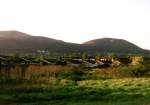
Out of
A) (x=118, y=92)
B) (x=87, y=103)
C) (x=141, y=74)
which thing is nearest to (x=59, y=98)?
(x=87, y=103)

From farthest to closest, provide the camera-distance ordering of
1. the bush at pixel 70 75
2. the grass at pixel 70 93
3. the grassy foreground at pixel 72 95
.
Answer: the bush at pixel 70 75, the grass at pixel 70 93, the grassy foreground at pixel 72 95

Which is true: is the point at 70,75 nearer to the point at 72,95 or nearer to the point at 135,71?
the point at 135,71

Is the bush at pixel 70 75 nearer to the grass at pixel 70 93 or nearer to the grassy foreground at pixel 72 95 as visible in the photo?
the grass at pixel 70 93

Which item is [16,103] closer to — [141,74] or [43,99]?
[43,99]

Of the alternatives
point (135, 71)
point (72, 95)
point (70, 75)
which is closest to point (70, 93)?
point (72, 95)

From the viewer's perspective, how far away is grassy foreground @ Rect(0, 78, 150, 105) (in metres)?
21.2

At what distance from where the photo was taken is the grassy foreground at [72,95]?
Answer: 21.2 m

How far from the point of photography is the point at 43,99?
72.5 ft

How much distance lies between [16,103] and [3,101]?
0.73 m

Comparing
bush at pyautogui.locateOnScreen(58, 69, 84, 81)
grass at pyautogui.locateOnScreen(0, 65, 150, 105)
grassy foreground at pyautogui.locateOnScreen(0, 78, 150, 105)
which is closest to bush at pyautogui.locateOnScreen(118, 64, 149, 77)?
bush at pyautogui.locateOnScreen(58, 69, 84, 81)

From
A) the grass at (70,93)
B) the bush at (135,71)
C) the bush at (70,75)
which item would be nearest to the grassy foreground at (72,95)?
the grass at (70,93)

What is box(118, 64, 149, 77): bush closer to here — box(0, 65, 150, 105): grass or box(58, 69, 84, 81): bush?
box(58, 69, 84, 81): bush

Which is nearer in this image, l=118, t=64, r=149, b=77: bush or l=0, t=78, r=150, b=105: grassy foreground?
l=0, t=78, r=150, b=105: grassy foreground

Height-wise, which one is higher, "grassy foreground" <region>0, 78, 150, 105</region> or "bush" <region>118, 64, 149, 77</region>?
"bush" <region>118, 64, 149, 77</region>
